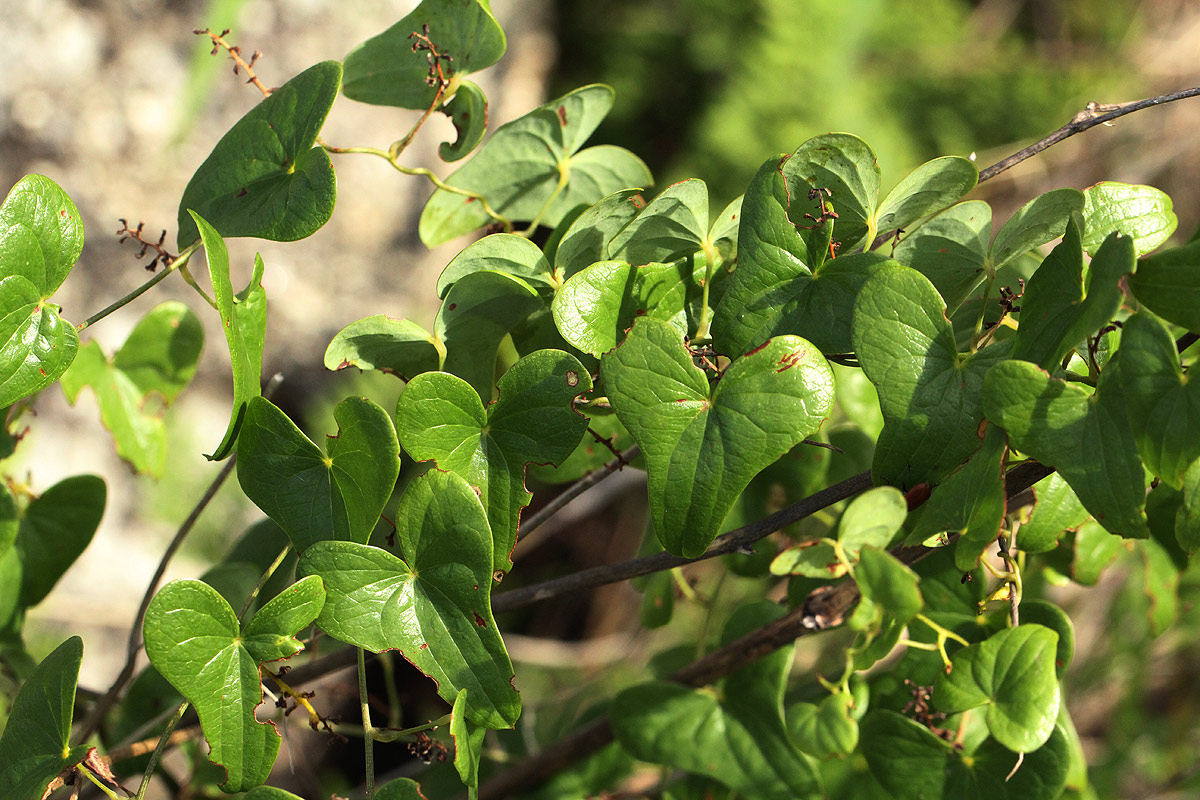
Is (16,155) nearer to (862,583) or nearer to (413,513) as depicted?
(413,513)

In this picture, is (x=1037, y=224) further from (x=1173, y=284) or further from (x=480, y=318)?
(x=480, y=318)

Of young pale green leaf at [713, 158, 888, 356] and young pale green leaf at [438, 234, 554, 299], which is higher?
young pale green leaf at [438, 234, 554, 299]

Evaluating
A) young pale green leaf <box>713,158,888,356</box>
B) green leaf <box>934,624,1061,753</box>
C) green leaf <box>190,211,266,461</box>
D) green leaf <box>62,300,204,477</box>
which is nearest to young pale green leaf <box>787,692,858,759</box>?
green leaf <box>934,624,1061,753</box>

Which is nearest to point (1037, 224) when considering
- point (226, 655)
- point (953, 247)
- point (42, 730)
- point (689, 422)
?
point (953, 247)

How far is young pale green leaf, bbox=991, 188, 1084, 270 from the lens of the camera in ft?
1.15

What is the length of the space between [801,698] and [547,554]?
4.31 feet

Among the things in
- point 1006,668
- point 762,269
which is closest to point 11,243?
point 762,269

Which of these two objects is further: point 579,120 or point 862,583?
point 579,120

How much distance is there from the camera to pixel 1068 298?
33 centimetres

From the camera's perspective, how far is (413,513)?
0.35 m

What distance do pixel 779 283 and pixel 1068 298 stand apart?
112 mm

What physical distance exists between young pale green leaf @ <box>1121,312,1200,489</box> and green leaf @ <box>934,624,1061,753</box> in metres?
0.11

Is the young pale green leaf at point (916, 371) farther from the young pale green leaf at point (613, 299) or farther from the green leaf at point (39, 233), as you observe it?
the green leaf at point (39, 233)

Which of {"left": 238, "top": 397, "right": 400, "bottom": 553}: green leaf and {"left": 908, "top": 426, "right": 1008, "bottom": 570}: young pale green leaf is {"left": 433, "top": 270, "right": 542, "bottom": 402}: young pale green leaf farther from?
{"left": 908, "top": 426, "right": 1008, "bottom": 570}: young pale green leaf
